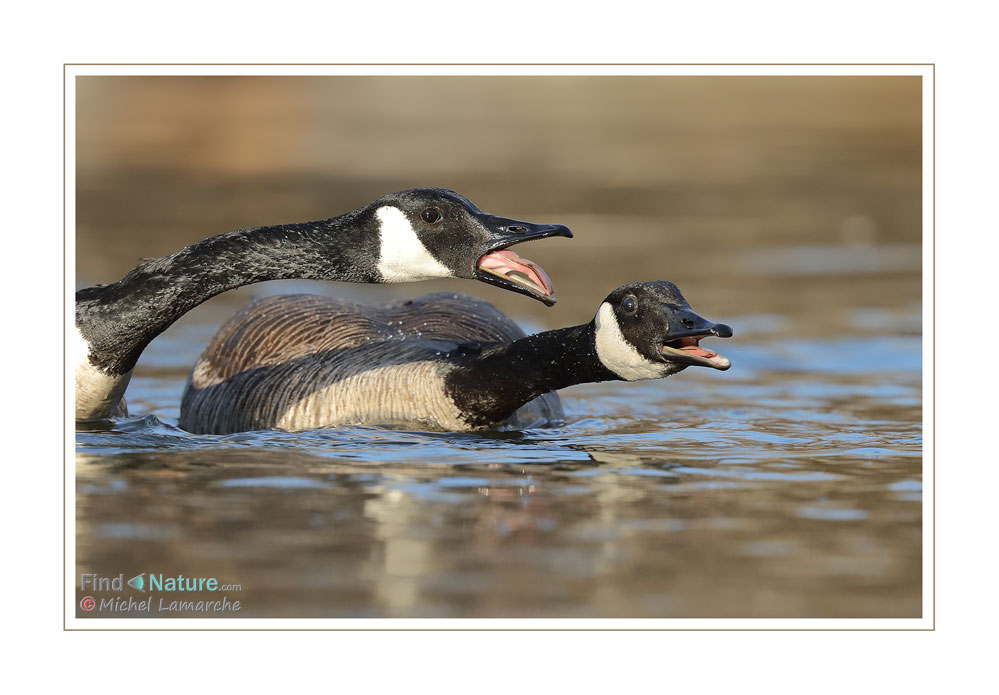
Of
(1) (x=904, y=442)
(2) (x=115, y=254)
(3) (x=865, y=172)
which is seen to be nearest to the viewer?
(1) (x=904, y=442)

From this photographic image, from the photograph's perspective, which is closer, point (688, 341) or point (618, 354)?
point (688, 341)

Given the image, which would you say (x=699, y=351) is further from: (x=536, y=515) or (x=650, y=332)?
(x=536, y=515)

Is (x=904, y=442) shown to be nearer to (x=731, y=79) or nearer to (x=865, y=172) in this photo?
(x=865, y=172)

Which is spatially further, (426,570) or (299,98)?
(299,98)

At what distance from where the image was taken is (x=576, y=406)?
12.5 m

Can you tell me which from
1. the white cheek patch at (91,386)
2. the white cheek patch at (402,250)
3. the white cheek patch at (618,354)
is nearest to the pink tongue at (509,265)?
the white cheek patch at (402,250)

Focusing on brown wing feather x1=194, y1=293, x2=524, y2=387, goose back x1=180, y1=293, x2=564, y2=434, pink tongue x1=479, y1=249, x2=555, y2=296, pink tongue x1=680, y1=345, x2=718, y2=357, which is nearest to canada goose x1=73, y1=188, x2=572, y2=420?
pink tongue x1=479, y1=249, x2=555, y2=296

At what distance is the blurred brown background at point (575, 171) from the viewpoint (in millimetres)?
17812

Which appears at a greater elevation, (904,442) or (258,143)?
(258,143)

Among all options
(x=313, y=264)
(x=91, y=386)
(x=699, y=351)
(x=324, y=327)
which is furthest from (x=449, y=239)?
(x=91, y=386)

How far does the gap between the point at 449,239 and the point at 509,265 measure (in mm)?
420
